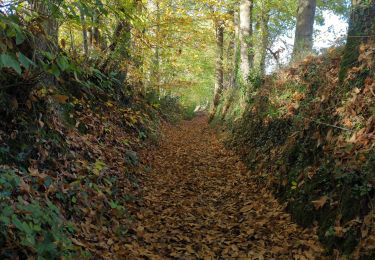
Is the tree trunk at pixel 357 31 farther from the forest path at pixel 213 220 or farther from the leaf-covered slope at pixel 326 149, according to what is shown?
the forest path at pixel 213 220

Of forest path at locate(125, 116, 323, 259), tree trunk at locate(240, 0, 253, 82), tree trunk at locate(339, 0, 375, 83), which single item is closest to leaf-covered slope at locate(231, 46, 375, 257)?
tree trunk at locate(339, 0, 375, 83)

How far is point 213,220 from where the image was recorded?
5.23 meters

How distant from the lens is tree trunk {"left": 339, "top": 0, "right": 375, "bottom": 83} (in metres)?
5.58

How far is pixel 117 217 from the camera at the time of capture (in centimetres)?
485

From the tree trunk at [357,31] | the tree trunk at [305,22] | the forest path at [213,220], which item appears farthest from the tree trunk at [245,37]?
the tree trunk at [357,31]

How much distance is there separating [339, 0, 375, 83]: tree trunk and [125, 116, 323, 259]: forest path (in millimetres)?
2687

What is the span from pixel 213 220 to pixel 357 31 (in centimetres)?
403

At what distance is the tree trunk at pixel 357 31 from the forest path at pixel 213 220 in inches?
106

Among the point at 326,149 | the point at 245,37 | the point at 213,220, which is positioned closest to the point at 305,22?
the point at 245,37

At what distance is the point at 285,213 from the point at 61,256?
3425 millimetres

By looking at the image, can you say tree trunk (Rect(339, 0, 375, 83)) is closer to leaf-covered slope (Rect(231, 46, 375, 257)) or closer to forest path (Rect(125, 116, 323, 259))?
leaf-covered slope (Rect(231, 46, 375, 257))

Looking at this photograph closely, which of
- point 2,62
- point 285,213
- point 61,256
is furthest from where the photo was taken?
point 285,213

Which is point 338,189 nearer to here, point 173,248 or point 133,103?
point 173,248

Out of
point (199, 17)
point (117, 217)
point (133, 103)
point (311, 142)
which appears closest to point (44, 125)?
point (117, 217)
